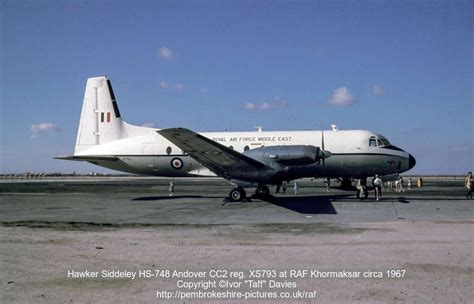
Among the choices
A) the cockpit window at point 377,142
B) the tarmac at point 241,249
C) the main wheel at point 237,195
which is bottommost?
the tarmac at point 241,249

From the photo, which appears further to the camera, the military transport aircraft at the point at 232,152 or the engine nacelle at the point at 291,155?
the military transport aircraft at the point at 232,152

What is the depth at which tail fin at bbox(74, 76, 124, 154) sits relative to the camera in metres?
27.8

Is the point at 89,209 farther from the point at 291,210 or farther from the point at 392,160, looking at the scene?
the point at 392,160

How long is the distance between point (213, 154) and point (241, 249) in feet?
38.1

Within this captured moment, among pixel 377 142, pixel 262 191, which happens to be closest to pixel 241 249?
pixel 262 191

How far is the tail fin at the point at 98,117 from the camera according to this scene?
1096 inches

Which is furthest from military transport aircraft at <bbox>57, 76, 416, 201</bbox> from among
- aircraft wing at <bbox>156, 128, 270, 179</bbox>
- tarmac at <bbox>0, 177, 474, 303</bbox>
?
tarmac at <bbox>0, 177, 474, 303</bbox>

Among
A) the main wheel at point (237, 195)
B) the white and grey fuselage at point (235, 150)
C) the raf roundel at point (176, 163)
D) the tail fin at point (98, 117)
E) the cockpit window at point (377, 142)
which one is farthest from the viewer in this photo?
the tail fin at point (98, 117)

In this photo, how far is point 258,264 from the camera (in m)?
8.43

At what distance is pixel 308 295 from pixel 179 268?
2740 millimetres

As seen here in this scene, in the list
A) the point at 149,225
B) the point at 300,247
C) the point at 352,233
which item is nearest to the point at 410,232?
the point at 352,233

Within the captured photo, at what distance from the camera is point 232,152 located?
2030 centimetres

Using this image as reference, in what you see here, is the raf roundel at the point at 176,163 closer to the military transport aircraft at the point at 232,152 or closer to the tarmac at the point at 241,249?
the military transport aircraft at the point at 232,152

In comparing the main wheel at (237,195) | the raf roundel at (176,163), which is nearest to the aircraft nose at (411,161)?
the main wheel at (237,195)
